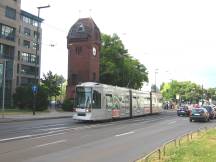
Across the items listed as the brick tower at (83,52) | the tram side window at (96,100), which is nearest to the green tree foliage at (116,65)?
the brick tower at (83,52)

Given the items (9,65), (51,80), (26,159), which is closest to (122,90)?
(9,65)

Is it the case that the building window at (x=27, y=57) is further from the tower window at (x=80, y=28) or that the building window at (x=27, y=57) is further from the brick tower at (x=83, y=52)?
the tower window at (x=80, y=28)

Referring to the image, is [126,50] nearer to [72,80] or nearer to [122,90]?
[72,80]

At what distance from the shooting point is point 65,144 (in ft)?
61.4

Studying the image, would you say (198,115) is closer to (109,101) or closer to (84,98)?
(109,101)


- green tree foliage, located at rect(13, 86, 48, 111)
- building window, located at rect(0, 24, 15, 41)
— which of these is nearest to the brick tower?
building window, located at rect(0, 24, 15, 41)

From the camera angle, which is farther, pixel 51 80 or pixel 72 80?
pixel 51 80

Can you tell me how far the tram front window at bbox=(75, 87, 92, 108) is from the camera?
120 ft

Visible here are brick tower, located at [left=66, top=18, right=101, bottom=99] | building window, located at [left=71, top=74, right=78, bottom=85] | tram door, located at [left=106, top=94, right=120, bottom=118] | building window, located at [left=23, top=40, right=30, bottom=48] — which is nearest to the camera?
tram door, located at [left=106, top=94, right=120, bottom=118]

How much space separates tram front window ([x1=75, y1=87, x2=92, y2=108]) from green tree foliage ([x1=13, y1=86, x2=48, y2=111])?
21091 millimetres

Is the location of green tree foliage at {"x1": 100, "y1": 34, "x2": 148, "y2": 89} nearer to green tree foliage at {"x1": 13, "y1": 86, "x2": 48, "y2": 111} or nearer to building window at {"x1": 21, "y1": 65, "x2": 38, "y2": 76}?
green tree foliage at {"x1": 13, "y1": 86, "x2": 48, "y2": 111}

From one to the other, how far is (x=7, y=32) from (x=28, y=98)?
50.2 ft

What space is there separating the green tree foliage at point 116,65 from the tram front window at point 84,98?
4939 cm

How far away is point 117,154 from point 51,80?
89267 millimetres
